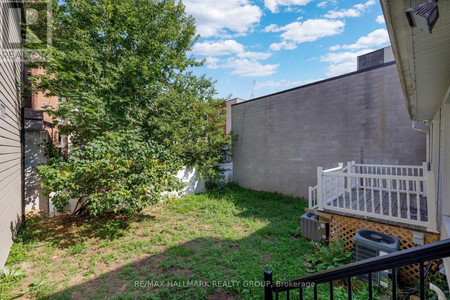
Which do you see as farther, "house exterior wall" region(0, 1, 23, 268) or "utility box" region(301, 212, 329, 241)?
"utility box" region(301, 212, 329, 241)

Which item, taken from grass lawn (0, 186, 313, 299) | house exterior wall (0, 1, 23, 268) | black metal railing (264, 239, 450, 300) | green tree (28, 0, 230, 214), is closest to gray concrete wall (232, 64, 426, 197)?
green tree (28, 0, 230, 214)

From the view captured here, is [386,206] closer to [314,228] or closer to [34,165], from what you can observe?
[314,228]

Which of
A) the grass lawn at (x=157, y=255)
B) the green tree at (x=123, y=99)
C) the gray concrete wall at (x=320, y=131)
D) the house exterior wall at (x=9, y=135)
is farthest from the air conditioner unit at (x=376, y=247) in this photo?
the house exterior wall at (x=9, y=135)

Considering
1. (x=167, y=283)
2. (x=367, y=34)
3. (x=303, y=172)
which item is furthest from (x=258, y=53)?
(x=167, y=283)

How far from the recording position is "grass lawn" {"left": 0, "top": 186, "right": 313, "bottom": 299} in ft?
9.36

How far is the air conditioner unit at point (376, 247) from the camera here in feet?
9.32

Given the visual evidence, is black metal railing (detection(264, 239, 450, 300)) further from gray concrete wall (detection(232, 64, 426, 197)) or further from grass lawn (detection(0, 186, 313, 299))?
gray concrete wall (detection(232, 64, 426, 197))

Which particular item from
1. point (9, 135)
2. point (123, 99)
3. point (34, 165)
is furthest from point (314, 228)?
point (34, 165)

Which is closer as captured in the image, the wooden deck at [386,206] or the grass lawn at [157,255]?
the grass lawn at [157,255]

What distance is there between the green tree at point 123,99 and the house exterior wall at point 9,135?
524 mm

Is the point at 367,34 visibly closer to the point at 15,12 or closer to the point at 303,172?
the point at 303,172

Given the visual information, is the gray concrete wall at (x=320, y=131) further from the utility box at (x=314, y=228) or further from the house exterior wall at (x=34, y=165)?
the house exterior wall at (x=34, y=165)

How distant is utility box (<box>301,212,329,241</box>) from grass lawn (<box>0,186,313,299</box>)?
0.19 m

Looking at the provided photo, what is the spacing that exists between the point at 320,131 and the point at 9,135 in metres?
8.36
